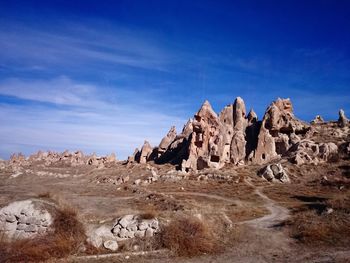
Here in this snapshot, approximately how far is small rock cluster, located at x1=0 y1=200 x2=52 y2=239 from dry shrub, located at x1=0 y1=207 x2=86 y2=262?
522mm

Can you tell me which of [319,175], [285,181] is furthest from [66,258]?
[319,175]

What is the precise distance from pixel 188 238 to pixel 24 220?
883 cm

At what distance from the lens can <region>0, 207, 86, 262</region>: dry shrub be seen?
51.0 ft

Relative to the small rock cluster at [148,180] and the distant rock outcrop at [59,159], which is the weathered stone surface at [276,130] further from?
the distant rock outcrop at [59,159]

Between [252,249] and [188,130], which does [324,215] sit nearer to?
[252,249]

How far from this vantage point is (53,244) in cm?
1667

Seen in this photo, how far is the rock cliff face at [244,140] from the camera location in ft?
197

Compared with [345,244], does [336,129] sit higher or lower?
higher

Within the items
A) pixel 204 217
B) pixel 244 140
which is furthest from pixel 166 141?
pixel 204 217

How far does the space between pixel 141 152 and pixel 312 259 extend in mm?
67066

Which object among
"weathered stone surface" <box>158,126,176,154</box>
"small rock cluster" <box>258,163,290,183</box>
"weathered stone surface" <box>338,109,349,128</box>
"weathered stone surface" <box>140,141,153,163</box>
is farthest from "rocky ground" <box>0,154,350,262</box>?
"weathered stone surface" <box>338,109,349,128</box>

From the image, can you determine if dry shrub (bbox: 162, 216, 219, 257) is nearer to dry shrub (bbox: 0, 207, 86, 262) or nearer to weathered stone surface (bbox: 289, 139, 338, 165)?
dry shrub (bbox: 0, 207, 86, 262)

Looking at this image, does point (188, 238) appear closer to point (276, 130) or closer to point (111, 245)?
point (111, 245)

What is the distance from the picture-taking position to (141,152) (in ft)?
268
